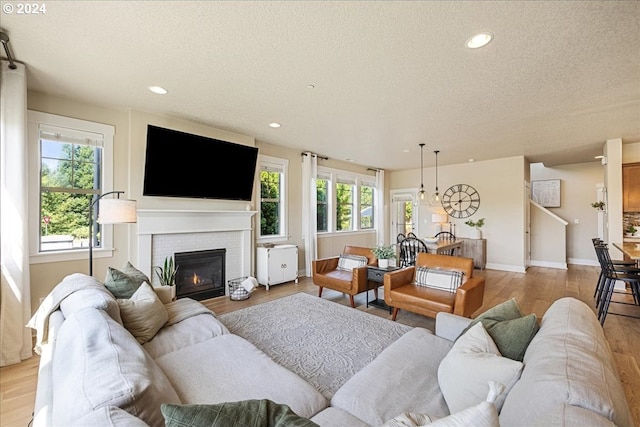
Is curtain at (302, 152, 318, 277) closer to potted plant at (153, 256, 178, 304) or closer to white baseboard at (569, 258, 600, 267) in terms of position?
potted plant at (153, 256, 178, 304)

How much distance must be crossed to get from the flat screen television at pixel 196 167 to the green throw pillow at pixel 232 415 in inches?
145

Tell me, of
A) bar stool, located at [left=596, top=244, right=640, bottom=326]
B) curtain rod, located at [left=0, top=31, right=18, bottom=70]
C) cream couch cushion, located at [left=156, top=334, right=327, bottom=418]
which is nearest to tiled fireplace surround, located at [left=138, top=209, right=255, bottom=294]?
curtain rod, located at [left=0, top=31, right=18, bottom=70]

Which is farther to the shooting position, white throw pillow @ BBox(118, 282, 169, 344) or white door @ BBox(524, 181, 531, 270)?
white door @ BBox(524, 181, 531, 270)

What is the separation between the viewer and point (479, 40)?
2.13 m

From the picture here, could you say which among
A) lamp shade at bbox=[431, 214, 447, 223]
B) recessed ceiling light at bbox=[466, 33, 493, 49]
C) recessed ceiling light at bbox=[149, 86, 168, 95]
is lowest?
lamp shade at bbox=[431, 214, 447, 223]

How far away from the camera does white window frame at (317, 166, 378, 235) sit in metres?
6.71

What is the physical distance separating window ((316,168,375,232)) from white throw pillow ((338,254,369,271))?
2.07 m

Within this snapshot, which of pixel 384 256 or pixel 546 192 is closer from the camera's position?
pixel 384 256

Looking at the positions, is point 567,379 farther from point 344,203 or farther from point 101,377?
point 344,203

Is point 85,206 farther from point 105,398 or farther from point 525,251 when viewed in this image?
point 525,251

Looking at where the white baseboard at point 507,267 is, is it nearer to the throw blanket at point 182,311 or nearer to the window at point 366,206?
the window at point 366,206

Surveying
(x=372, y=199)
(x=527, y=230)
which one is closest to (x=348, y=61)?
(x=372, y=199)

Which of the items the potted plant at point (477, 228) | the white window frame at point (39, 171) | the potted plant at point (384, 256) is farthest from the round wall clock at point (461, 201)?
the white window frame at point (39, 171)

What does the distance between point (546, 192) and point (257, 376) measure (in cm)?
912
